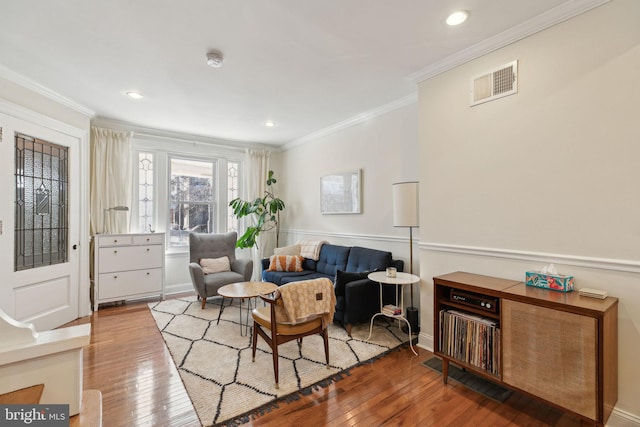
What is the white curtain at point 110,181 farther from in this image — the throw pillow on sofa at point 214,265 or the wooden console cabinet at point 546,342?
the wooden console cabinet at point 546,342

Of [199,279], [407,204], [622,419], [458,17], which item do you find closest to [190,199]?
[199,279]

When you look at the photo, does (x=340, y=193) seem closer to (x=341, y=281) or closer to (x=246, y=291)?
(x=341, y=281)

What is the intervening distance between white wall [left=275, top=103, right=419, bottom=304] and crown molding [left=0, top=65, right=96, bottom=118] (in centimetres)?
312

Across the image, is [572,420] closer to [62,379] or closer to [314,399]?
[314,399]

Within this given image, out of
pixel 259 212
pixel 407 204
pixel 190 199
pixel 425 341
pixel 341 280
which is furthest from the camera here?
pixel 259 212

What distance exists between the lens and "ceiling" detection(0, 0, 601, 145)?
1.98m

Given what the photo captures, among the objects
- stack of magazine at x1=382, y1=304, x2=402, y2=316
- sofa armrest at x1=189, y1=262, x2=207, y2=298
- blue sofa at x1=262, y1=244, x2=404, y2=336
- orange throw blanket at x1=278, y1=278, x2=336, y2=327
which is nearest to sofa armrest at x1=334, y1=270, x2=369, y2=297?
blue sofa at x1=262, y1=244, x2=404, y2=336

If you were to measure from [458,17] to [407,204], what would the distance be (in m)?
1.60

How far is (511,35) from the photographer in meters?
2.22

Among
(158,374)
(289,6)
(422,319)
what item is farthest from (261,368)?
(289,6)

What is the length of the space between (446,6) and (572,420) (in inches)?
110

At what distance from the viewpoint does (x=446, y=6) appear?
1.96 metres

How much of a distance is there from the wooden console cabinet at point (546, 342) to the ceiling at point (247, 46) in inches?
74.2

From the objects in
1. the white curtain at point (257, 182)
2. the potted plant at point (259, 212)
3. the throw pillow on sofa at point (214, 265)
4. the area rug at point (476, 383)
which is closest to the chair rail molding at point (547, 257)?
the area rug at point (476, 383)
